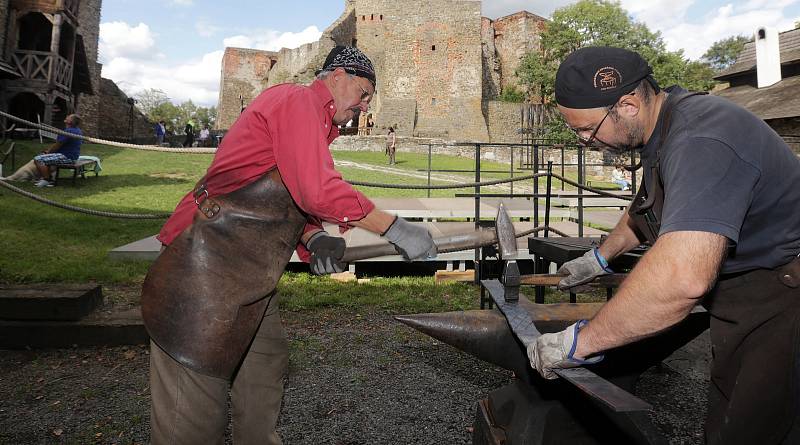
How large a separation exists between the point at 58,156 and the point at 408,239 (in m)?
11.2

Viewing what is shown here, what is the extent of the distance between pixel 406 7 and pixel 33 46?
23302 millimetres

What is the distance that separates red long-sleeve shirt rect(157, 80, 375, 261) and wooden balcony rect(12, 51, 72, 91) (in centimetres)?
2293

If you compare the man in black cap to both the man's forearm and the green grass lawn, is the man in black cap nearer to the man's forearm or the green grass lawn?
the man's forearm

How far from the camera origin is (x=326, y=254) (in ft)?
7.04

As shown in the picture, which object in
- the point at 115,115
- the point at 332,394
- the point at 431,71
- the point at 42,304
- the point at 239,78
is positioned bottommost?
the point at 332,394

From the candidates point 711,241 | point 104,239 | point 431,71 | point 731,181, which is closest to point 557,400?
point 711,241

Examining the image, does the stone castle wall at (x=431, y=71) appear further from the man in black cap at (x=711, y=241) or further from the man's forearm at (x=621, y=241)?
the man in black cap at (x=711, y=241)

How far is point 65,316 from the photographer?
Result: 3.81 m

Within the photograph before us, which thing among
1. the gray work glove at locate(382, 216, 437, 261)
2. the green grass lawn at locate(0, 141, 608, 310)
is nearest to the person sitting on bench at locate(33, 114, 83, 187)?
the green grass lawn at locate(0, 141, 608, 310)

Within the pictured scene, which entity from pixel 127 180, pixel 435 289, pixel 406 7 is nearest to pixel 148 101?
pixel 406 7

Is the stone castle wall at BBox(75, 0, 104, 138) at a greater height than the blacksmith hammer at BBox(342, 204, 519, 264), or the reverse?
the stone castle wall at BBox(75, 0, 104, 138)

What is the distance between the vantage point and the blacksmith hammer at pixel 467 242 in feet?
7.05

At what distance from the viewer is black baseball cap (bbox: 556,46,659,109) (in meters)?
1.62

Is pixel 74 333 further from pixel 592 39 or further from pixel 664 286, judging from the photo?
pixel 592 39
